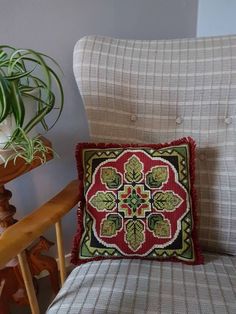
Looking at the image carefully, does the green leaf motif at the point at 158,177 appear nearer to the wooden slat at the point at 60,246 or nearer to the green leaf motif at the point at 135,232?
the green leaf motif at the point at 135,232

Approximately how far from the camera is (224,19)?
3.91ft

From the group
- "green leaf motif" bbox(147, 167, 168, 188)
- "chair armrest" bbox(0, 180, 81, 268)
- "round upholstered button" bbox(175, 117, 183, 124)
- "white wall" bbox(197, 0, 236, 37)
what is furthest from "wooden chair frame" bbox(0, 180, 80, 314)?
"white wall" bbox(197, 0, 236, 37)

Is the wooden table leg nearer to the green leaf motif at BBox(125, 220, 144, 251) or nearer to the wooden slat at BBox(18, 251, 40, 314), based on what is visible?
the wooden slat at BBox(18, 251, 40, 314)

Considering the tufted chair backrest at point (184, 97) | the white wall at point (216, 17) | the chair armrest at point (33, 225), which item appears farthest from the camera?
the white wall at point (216, 17)

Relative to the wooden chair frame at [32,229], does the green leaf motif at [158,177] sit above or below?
above

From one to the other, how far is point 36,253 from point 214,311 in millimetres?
637

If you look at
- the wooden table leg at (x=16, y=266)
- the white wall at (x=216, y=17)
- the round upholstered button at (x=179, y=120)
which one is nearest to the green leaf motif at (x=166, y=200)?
the round upholstered button at (x=179, y=120)

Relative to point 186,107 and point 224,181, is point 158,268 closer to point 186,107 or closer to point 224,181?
point 224,181

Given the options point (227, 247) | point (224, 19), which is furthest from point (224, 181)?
point (224, 19)

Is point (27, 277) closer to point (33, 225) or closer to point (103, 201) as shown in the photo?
point (33, 225)

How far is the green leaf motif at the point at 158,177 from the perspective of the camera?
2.86ft

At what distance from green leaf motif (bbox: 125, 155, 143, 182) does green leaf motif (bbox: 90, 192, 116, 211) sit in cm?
7

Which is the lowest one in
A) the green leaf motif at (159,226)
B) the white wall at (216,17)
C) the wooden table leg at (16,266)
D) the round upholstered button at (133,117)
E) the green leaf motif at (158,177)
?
the wooden table leg at (16,266)

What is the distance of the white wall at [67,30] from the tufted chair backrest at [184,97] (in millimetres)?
169
